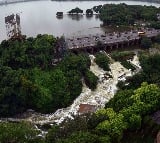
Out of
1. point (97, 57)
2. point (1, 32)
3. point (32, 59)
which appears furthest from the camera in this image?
point (1, 32)

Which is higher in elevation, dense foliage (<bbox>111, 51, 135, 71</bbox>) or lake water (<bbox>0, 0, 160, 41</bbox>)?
lake water (<bbox>0, 0, 160, 41</bbox>)

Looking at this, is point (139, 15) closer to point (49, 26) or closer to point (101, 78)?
point (49, 26)

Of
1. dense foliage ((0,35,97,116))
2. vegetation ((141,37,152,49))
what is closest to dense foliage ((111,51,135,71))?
vegetation ((141,37,152,49))

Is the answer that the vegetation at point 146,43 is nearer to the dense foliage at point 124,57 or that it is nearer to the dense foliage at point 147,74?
the dense foliage at point 124,57

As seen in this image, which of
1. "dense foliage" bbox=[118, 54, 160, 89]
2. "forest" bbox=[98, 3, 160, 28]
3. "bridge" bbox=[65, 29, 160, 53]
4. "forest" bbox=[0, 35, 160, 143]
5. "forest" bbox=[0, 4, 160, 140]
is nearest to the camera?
"forest" bbox=[0, 35, 160, 143]

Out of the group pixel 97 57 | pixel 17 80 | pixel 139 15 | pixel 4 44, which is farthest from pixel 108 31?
pixel 17 80

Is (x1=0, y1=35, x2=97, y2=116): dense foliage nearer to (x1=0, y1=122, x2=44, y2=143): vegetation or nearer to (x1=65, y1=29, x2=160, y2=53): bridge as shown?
(x1=65, y1=29, x2=160, y2=53): bridge
